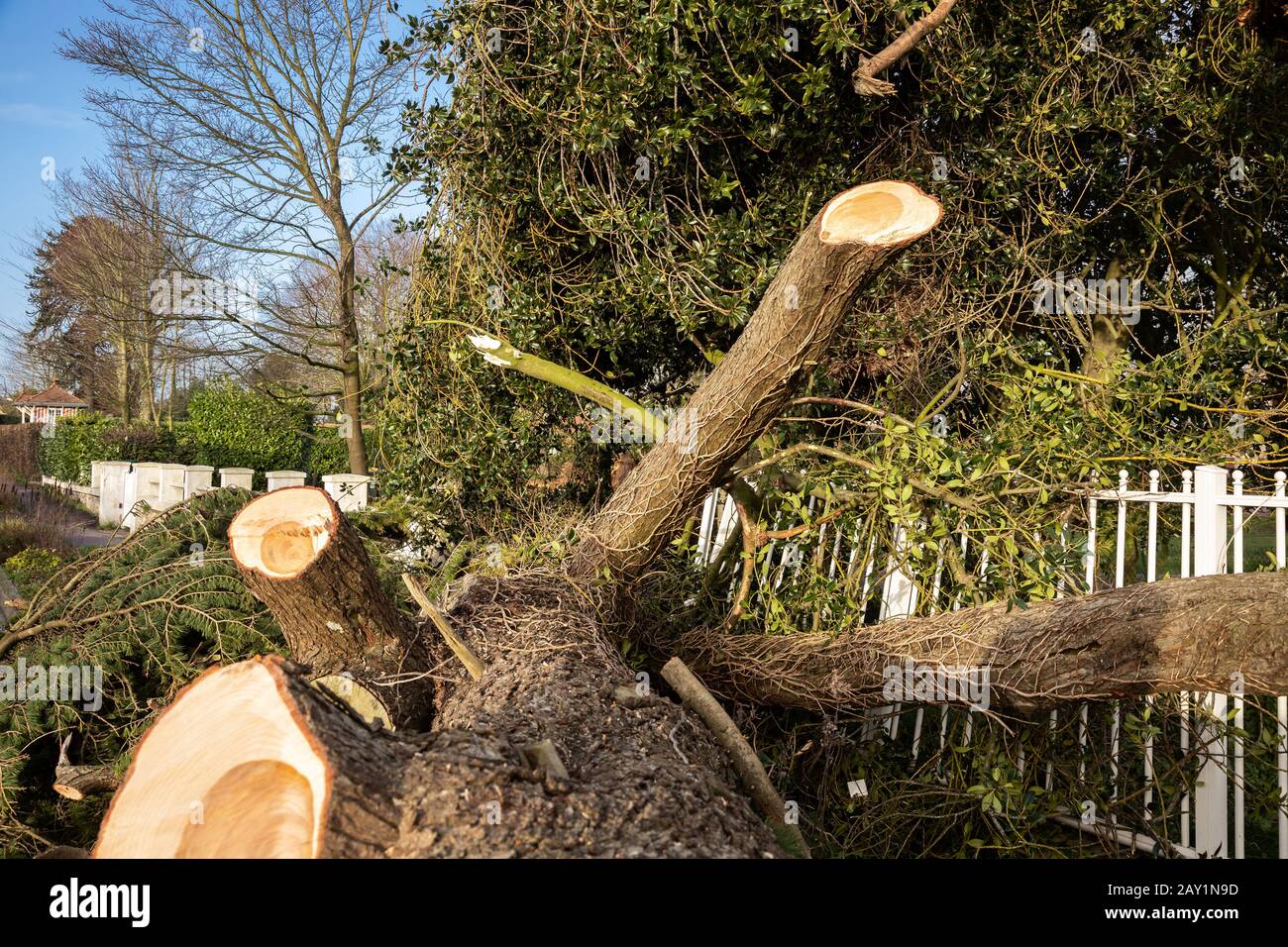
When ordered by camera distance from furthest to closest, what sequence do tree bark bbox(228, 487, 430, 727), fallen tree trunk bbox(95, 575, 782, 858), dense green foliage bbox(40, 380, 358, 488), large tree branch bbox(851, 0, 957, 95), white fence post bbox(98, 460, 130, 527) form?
dense green foliage bbox(40, 380, 358, 488), white fence post bbox(98, 460, 130, 527), large tree branch bbox(851, 0, 957, 95), tree bark bbox(228, 487, 430, 727), fallen tree trunk bbox(95, 575, 782, 858)

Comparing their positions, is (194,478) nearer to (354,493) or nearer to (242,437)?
(354,493)

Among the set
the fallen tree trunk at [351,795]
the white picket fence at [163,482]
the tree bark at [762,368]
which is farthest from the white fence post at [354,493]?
the fallen tree trunk at [351,795]

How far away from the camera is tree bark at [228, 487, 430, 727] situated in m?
2.94

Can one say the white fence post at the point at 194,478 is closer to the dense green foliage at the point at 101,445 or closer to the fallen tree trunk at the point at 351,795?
the dense green foliage at the point at 101,445

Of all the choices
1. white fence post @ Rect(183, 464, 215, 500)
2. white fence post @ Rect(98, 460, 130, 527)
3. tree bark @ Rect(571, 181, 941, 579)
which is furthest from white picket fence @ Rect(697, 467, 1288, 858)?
white fence post @ Rect(98, 460, 130, 527)

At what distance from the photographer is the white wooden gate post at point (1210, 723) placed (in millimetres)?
3518

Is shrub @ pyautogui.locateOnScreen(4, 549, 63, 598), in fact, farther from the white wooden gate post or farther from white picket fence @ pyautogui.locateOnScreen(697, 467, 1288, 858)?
the white wooden gate post

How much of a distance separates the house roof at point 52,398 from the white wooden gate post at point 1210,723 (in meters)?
38.0

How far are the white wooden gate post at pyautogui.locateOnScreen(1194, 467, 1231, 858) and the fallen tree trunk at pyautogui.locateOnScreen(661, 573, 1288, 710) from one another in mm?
710

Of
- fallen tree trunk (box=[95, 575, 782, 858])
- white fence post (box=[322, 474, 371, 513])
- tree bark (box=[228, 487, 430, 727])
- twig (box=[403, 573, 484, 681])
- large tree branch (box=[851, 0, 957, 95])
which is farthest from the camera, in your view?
white fence post (box=[322, 474, 371, 513])

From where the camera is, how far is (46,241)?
18828mm
